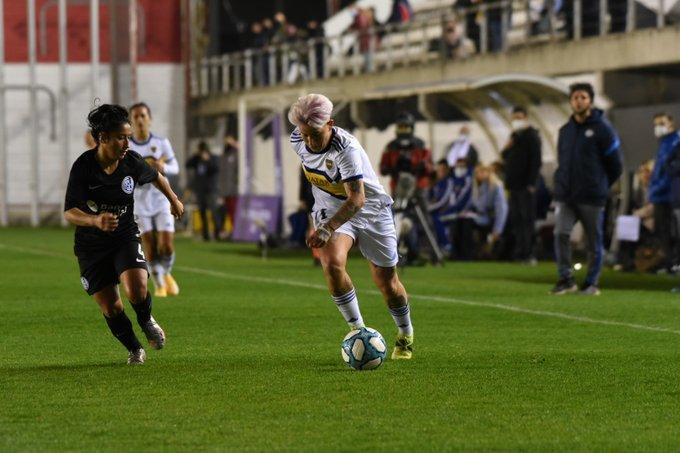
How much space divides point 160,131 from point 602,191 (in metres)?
34.2

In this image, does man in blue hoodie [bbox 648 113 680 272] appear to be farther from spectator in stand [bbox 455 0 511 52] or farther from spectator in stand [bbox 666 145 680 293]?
spectator in stand [bbox 455 0 511 52]

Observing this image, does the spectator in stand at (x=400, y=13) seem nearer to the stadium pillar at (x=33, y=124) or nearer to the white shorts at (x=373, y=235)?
the stadium pillar at (x=33, y=124)

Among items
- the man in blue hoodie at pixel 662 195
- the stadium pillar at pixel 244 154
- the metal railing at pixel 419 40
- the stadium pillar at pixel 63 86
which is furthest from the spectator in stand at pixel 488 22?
A: the stadium pillar at pixel 63 86

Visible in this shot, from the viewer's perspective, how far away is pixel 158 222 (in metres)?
17.9

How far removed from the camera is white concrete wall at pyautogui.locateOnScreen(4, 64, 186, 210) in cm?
4934

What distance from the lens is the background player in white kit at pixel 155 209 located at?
58.0ft

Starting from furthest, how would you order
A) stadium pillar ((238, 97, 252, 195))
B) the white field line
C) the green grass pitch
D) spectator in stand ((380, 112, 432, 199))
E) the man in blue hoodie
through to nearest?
stadium pillar ((238, 97, 252, 195))
spectator in stand ((380, 112, 432, 199))
the man in blue hoodie
the white field line
the green grass pitch

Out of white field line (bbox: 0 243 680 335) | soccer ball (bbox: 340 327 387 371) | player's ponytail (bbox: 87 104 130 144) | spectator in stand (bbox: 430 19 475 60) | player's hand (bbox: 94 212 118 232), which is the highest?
spectator in stand (bbox: 430 19 475 60)

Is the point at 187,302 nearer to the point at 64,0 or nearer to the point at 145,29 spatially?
the point at 64,0

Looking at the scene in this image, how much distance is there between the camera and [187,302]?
17.2 m

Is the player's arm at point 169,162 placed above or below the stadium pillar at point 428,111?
below

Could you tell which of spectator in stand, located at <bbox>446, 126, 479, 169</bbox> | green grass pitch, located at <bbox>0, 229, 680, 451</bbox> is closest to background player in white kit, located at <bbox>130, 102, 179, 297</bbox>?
green grass pitch, located at <bbox>0, 229, 680, 451</bbox>

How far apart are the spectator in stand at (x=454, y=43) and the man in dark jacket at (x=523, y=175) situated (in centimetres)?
756

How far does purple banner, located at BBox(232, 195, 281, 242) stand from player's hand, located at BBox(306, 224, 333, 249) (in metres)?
20.4
